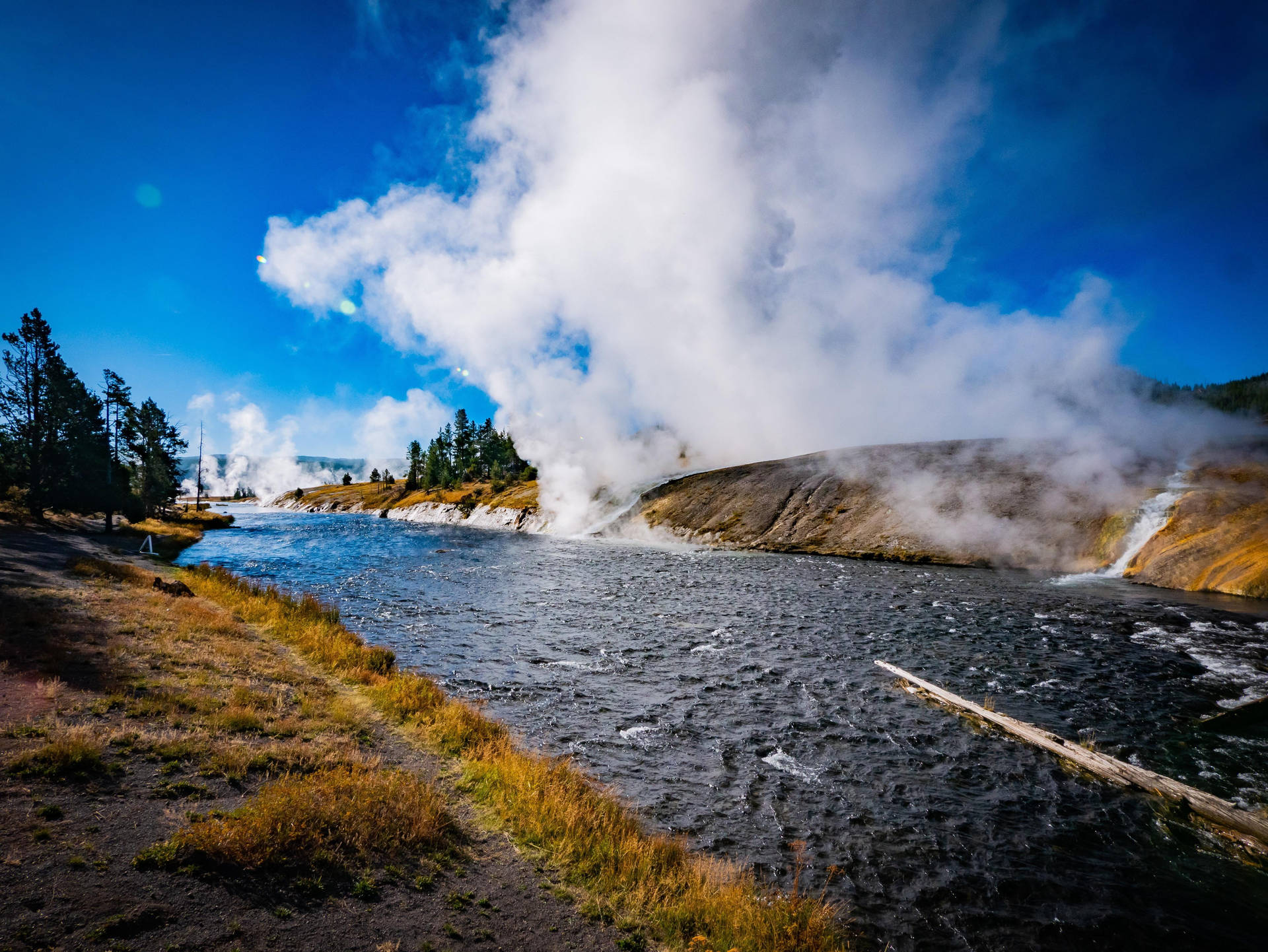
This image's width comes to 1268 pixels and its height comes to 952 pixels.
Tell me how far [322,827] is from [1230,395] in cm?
15009

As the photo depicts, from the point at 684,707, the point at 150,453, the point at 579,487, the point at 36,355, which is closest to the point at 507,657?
the point at 684,707

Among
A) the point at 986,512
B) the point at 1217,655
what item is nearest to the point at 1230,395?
the point at 986,512

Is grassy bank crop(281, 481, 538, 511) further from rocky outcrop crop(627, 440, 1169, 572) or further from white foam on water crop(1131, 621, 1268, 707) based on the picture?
white foam on water crop(1131, 621, 1268, 707)

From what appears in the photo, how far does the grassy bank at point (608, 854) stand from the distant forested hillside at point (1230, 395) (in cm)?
10835

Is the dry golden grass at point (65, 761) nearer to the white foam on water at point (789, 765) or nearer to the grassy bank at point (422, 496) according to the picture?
the white foam on water at point (789, 765)

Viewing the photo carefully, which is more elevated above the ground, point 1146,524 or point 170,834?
point 1146,524

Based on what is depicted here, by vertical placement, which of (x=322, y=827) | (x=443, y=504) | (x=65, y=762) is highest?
(x=443, y=504)

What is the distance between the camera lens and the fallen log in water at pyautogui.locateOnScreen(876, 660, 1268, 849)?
9805 mm

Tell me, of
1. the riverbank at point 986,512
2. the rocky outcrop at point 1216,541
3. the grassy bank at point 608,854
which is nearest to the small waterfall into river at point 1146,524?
the riverbank at point 986,512

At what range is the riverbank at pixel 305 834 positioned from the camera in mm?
6234

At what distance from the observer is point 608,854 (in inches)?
348

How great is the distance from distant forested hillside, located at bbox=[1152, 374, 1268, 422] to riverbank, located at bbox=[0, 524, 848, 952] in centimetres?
10971

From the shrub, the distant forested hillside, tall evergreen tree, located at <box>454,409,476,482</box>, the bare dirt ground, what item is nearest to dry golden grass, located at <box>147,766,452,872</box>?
the bare dirt ground

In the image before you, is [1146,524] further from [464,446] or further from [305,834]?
[464,446]
